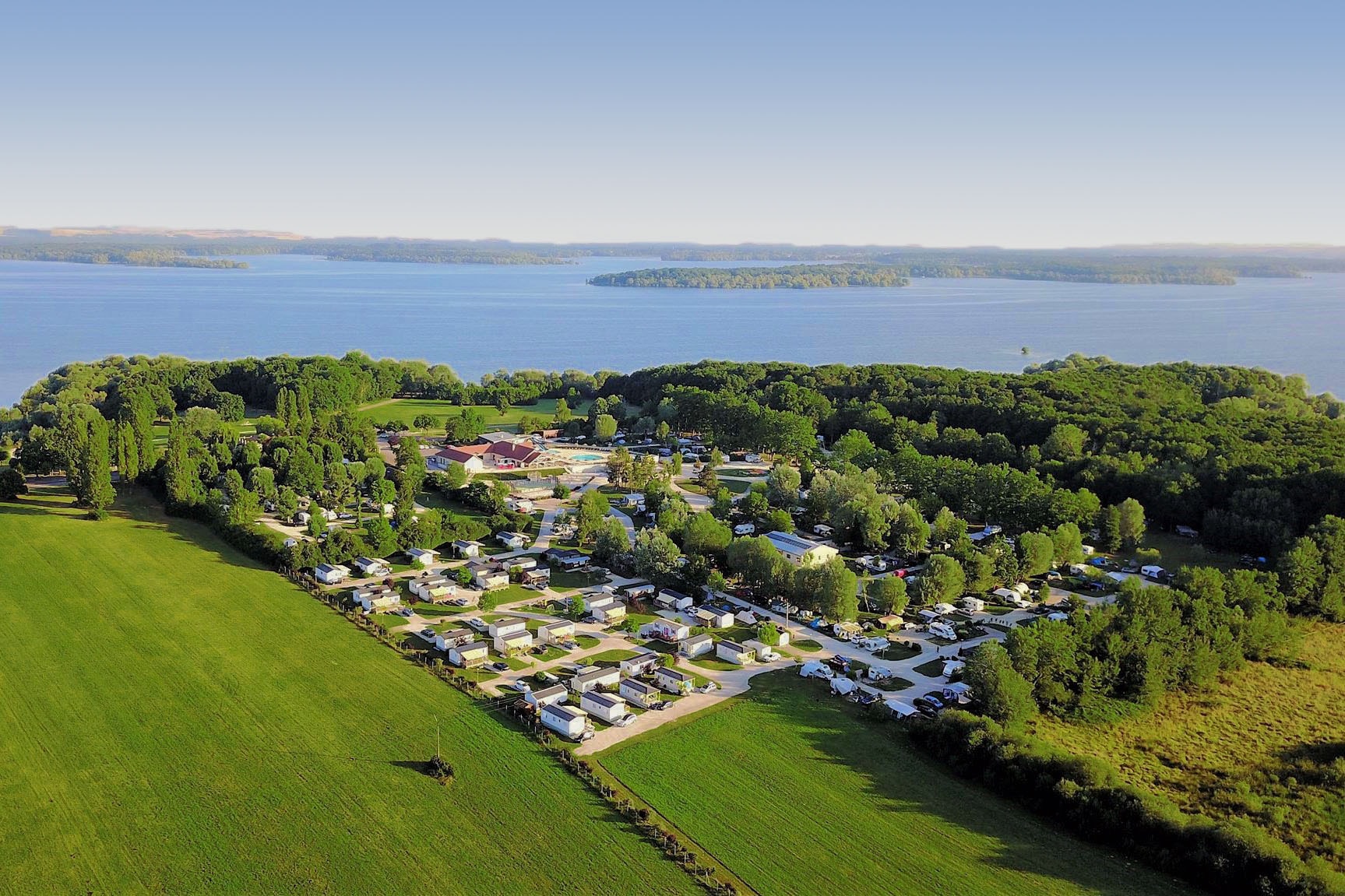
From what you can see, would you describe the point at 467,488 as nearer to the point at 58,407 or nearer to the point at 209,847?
the point at 209,847

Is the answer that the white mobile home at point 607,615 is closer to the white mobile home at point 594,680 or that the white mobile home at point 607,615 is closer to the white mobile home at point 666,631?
the white mobile home at point 666,631

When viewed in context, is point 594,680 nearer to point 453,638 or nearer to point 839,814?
point 453,638

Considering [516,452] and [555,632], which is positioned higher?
[516,452]

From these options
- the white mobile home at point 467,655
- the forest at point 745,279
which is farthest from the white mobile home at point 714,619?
the forest at point 745,279

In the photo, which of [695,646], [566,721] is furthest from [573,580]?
[566,721]

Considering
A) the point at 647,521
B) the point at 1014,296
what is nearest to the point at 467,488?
the point at 647,521

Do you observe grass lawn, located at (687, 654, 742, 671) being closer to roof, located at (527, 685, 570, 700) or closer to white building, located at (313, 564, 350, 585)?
roof, located at (527, 685, 570, 700)
